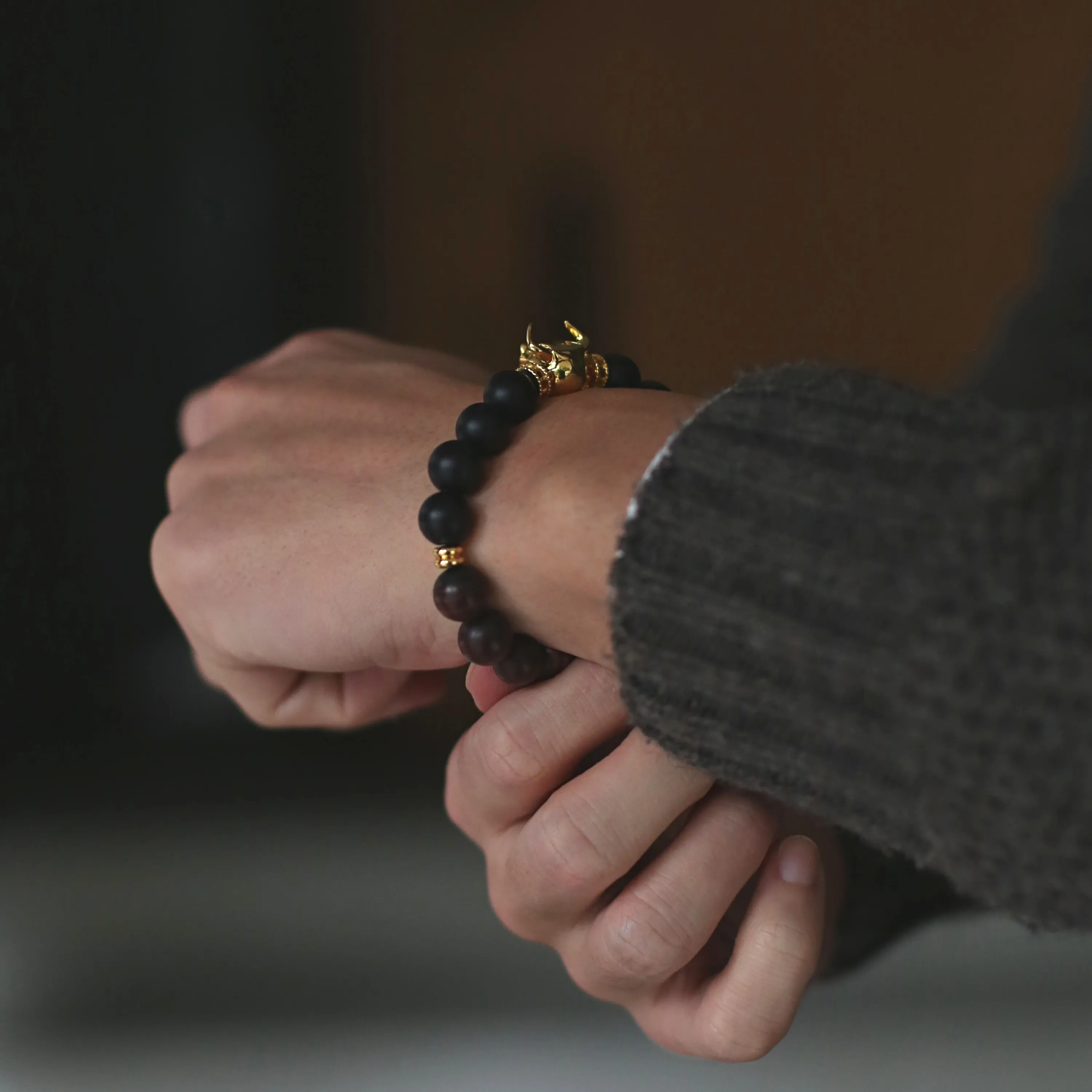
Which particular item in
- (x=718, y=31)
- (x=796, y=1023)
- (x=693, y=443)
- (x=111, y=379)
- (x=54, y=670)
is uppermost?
(x=718, y=31)

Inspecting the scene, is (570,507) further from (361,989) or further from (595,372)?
(361,989)

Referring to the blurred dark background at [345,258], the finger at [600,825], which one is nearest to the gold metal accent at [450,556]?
the finger at [600,825]

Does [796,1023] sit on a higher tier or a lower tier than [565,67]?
lower

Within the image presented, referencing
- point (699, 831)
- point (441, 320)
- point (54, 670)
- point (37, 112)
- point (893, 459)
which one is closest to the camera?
point (893, 459)

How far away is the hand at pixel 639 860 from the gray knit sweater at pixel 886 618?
0.20 feet

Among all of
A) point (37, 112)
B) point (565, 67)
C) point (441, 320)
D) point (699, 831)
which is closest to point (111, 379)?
point (37, 112)

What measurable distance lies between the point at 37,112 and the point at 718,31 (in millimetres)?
839

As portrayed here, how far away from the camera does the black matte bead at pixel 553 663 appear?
1.54 ft

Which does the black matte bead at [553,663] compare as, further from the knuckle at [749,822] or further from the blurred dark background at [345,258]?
the blurred dark background at [345,258]

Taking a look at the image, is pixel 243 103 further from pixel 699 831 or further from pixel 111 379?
pixel 699 831

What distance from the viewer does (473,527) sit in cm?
44

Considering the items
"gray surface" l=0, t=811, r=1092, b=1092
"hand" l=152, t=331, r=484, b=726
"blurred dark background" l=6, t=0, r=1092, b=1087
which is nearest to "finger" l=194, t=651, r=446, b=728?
"hand" l=152, t=331, r=484, b=726

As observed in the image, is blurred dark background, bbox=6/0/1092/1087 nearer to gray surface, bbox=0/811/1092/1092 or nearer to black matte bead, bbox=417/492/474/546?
gray surface, bbox=0/811/1092/1092

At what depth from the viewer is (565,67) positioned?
1.32m
